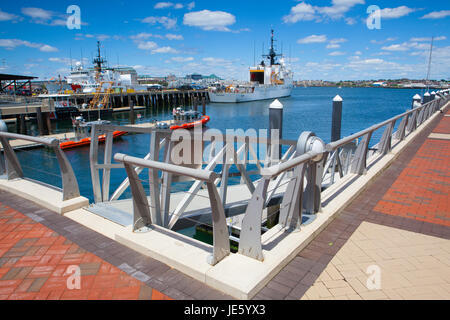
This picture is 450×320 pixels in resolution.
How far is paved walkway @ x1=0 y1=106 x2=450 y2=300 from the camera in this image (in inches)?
99.5

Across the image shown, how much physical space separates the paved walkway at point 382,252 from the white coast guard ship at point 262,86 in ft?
226

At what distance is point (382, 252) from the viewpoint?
3172 mm

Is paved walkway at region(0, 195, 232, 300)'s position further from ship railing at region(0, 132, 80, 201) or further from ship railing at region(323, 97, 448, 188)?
ship railing at region(323, 97, 448, 188)

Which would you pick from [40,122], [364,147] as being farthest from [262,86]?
[364,147]

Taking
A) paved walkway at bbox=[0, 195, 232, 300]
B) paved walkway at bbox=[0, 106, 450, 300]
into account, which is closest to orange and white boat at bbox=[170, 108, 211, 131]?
paved walkway at bbox=[0, 106, 450, 300]

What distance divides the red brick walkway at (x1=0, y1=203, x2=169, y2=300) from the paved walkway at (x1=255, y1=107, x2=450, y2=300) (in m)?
1.18

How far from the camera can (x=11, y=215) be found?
4145mm

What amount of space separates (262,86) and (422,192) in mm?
77219

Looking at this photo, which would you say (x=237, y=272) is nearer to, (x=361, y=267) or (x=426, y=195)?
(x=361, y=267)

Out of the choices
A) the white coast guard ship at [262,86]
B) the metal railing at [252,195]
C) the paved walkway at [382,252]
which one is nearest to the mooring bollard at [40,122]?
the metal railing at [252,195]

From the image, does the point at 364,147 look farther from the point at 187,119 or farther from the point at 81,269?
the point at 187,119

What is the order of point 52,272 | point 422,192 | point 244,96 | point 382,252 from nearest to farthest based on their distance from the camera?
point 52,272, point 382,252, point 422,192, point 244,96

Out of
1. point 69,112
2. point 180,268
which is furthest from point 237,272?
point 69,112

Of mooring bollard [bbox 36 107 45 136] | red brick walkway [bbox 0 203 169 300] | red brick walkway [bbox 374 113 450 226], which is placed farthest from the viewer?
mooring bollard [bbox 36 107 45 136]
